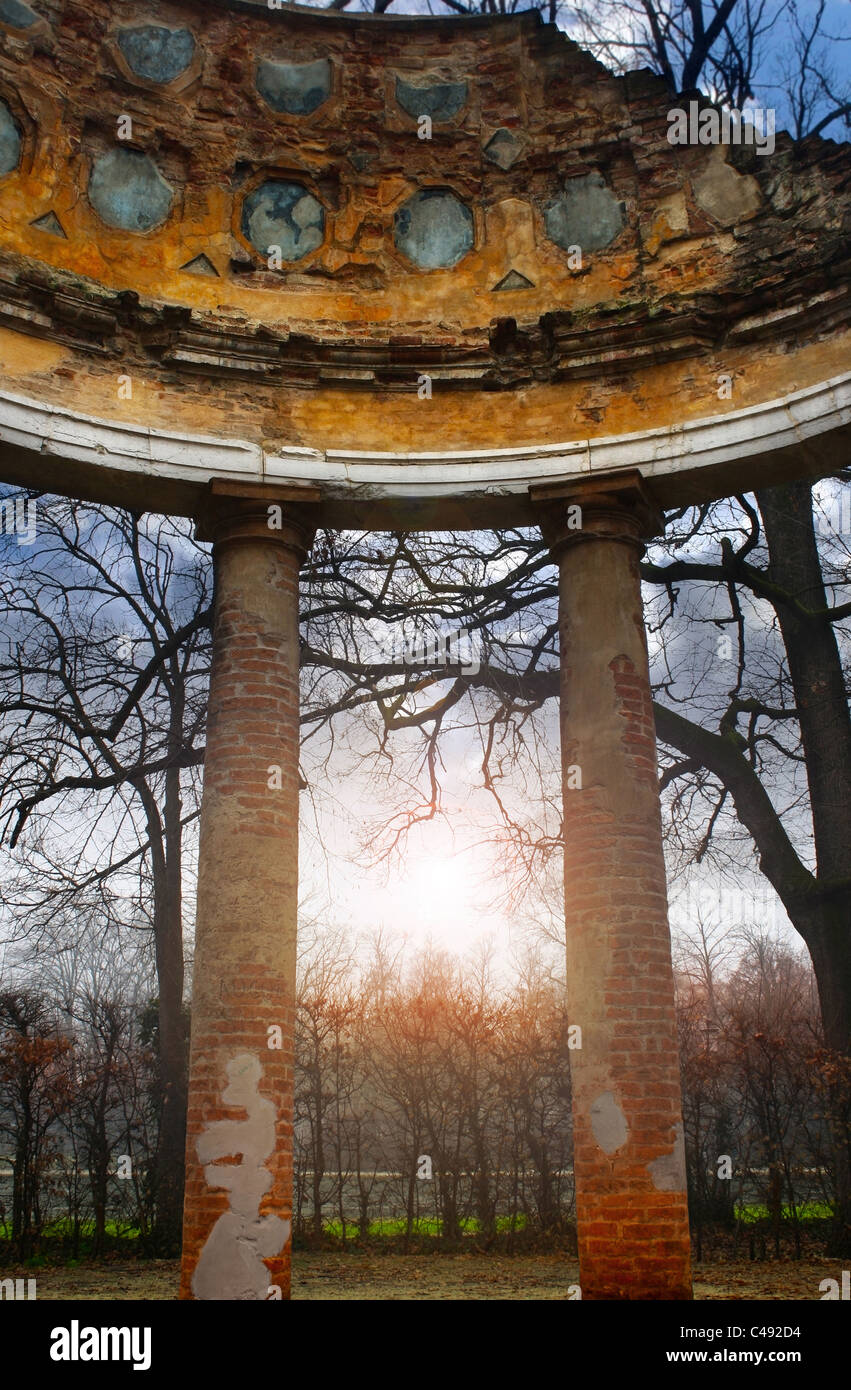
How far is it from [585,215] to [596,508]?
12.5 feet

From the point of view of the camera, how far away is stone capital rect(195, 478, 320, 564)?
10.8 m

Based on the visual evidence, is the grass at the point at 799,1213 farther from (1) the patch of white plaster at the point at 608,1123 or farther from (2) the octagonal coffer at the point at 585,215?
(2) the octagonal coffer at the point at 585,215

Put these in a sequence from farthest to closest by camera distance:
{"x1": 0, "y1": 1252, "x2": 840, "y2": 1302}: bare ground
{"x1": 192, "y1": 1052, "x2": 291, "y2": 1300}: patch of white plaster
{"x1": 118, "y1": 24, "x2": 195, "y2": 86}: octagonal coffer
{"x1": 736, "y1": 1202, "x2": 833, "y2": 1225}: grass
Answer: {"x1": 736, "y1": 1202, "x2": 833, "y2": 1225}: grass < {"x1": 0, "y1": 1252, "x2": 840, "y2": 1302}: bare ground < {"x1": 118, "y1": 24, "x2": 195, "y2": 86}: octagonal coffer < {"x1": 192, "y1": 1052, "x2": 291, "y2": 1300}: patch of white plaster

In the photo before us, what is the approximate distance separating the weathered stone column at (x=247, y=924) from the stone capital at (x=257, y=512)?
0.02 meters

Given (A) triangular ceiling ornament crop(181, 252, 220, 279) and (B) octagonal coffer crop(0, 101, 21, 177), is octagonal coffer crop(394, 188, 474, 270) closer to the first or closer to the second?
(A) triangular ceiling ornament crop(181, 252, 220, 279)

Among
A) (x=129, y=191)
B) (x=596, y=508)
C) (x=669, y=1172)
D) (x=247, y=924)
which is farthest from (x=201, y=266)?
(x=669, y=1172)

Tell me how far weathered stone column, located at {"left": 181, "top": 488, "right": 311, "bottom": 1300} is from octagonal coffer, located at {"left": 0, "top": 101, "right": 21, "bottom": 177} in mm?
4090

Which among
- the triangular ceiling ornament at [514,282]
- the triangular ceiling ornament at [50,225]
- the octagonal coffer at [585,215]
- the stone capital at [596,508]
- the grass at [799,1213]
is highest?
the octagonal coffer at [585,215]

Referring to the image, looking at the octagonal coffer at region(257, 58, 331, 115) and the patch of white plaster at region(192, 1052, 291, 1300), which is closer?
the patch of white plaster at region(192, 1052, 291, 1300)

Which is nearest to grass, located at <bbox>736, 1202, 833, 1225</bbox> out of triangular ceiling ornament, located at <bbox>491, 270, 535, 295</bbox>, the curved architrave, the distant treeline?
the distant treeline

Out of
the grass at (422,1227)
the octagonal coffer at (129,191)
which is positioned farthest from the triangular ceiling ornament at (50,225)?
the grass at (422,1227)

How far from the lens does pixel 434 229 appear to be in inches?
502

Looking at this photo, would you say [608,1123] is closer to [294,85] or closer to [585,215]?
[585,215]

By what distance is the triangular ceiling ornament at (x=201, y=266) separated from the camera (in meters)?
12.1
